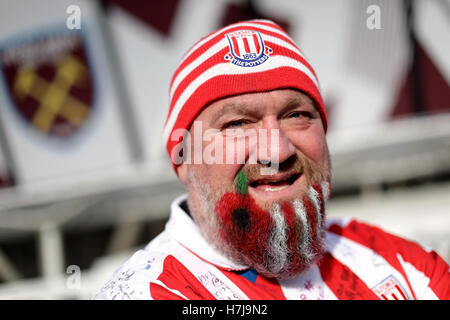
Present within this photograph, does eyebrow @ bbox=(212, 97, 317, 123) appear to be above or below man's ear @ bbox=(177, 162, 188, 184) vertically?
above

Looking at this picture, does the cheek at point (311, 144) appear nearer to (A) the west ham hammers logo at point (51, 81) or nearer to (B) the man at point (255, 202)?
(B) the man at point (255, 202)

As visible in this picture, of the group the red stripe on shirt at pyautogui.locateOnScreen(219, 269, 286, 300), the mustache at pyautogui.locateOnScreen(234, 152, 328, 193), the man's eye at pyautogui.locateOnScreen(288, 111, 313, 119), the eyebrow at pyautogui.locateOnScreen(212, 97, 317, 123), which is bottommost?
the red stripe on shirt at pyautogui.locateOnScreen(219, 269, 286, 300)

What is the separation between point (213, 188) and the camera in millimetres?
1330

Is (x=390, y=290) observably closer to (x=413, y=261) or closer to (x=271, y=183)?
(x=413, y=261)

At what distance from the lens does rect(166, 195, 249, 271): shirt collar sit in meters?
1.34

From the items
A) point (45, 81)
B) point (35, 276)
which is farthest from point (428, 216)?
point (35, 276)

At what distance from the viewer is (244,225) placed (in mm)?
1264

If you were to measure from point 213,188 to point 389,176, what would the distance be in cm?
684

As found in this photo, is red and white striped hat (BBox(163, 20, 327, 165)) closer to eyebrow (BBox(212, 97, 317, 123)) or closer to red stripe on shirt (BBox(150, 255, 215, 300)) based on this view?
eyebrow (BBox(212, 97, 317, 123))

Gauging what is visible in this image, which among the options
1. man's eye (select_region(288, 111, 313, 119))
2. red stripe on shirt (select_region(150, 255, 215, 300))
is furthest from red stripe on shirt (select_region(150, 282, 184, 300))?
man's eye (select_region(288, 111, 313, 119))

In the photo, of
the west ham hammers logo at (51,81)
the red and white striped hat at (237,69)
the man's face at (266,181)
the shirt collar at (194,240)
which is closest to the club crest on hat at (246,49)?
the red and white striped hat at (237,69)

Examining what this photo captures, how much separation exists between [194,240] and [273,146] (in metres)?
0.42

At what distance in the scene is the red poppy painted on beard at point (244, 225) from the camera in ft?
→ 4.05
